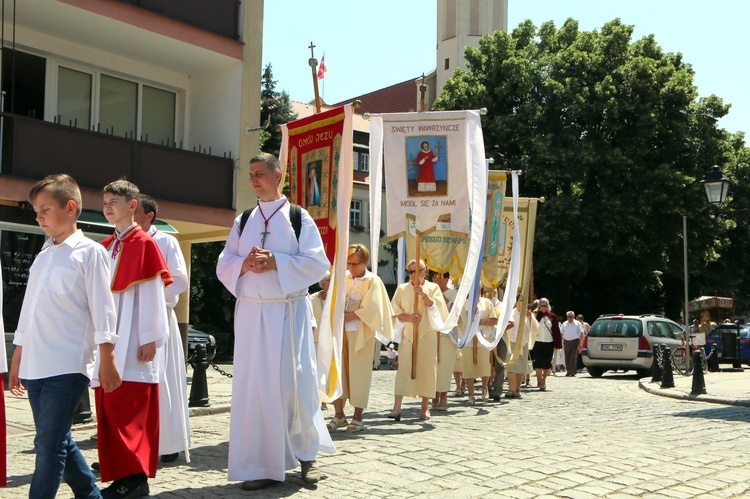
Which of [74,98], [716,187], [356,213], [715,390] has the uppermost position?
[356,213]

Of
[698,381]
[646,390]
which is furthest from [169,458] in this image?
[646,390]

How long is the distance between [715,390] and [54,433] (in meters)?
15.4

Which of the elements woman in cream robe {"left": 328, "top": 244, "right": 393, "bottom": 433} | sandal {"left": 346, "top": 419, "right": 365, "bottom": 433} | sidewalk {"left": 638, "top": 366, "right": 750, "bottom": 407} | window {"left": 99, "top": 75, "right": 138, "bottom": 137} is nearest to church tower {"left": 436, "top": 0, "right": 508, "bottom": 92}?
sidewalk {"left": 638, "top": 366, "right": 750, "bottom": 407}

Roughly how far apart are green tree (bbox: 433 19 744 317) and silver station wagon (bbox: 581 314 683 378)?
9107 millimetres

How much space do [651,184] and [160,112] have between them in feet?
70.6

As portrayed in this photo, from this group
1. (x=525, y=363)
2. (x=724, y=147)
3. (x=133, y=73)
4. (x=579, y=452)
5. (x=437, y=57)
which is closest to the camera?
(x=579, y=452)

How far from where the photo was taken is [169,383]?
7.40 meters

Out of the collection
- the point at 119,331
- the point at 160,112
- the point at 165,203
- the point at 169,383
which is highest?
the point at 160,112

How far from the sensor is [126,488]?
19.1 feet

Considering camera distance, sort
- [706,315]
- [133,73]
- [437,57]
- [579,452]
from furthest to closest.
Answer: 1. [437,57]
2. [706,315]
3. [133,73]
4. [579,452]

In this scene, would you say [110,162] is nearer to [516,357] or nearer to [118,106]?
[118,106]

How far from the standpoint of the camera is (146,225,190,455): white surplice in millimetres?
7102

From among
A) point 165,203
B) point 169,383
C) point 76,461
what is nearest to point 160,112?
point 165,203

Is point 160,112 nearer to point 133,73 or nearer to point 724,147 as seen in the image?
point 133,73
